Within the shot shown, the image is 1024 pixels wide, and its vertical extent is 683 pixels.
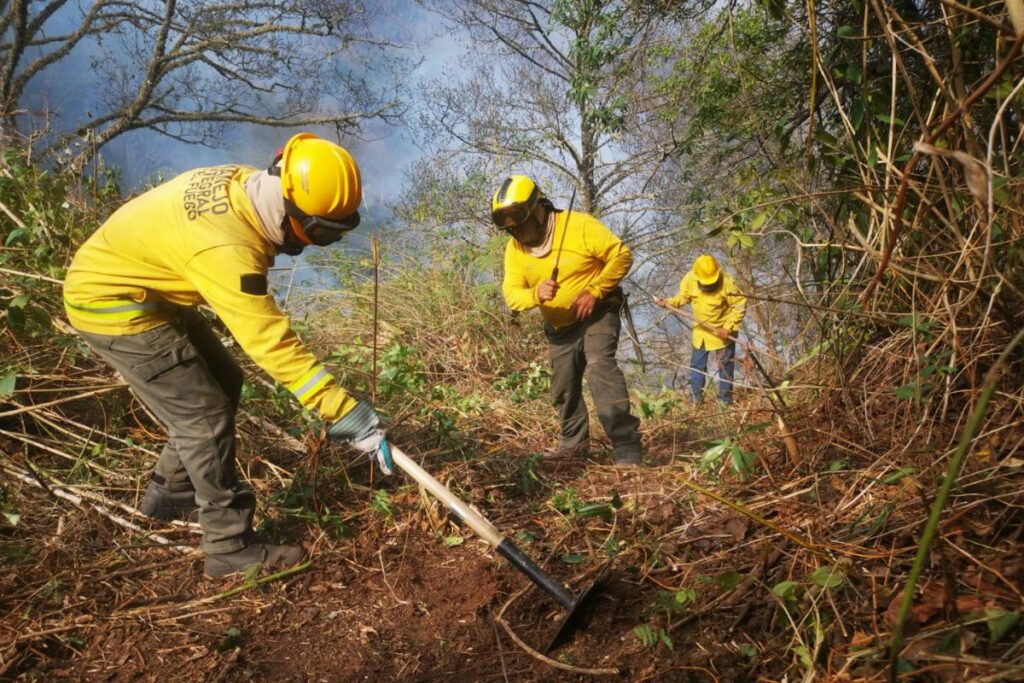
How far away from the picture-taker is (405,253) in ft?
26.2

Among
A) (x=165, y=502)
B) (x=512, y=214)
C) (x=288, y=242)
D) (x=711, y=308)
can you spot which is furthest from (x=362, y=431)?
(x=711, y=308)

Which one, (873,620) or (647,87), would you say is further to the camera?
(647,87)

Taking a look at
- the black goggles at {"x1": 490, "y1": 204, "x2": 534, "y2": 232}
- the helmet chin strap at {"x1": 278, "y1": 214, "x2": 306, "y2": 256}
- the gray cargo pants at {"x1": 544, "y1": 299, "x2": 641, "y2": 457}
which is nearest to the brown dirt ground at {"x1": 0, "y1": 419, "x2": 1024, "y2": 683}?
the gray cargo pants at {"x1": 544, "y1": 299, "x2": 641, "y2": 457}

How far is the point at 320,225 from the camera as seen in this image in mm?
2498

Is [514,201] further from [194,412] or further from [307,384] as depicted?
[194,412]

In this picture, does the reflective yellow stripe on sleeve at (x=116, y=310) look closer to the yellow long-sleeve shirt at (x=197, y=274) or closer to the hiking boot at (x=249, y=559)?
the yellow long-sleeve shirt at (x=197, y=274)

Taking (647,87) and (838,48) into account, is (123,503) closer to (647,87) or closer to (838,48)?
(838,48)

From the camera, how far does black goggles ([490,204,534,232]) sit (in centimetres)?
375

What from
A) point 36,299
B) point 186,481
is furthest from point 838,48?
point 36,299

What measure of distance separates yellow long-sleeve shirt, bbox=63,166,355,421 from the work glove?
0.12 feet

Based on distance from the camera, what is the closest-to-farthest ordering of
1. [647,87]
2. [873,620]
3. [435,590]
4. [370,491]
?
1. [873,620]
2. [435,590]
3. [370,491]
4. [647,87]

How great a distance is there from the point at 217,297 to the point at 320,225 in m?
0.48

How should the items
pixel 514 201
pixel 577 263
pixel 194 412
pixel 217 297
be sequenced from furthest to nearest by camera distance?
pixel 577 263 → pixel 514 201 → pixel 194 412 → pixel 217 297

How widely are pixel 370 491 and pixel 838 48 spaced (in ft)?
10.7
